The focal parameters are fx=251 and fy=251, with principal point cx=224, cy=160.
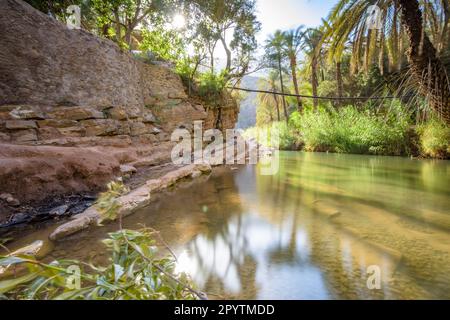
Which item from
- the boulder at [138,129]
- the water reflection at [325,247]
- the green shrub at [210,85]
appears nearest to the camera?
the water reflection at [325,247]

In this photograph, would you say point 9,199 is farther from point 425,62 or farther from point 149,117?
point 425,62

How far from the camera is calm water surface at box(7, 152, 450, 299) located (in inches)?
60.1

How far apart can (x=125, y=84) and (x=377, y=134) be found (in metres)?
10.00

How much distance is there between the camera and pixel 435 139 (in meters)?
8.37

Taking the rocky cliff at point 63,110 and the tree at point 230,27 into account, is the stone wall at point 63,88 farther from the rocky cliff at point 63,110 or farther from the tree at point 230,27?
the tree at point 230,27

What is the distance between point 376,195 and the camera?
3.80m

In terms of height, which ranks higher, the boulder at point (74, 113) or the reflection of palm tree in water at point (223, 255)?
the boulder at point (74, 113)

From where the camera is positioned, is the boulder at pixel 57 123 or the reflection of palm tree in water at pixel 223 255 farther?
the boulder at pixel 57 123

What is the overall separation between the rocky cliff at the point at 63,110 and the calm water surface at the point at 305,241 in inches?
48.1

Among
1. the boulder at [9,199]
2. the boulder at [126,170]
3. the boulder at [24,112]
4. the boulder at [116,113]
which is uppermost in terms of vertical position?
the boulder at [116,113]

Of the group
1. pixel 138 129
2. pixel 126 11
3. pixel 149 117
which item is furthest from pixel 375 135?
pixel 126 11

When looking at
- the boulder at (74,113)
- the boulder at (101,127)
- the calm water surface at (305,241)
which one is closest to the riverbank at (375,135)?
the calm water surface at (305,241)

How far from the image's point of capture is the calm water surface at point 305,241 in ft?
5.00
